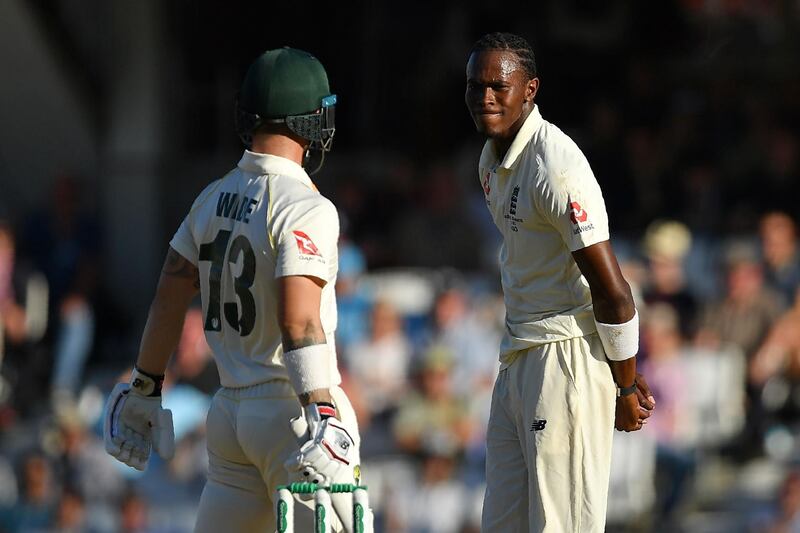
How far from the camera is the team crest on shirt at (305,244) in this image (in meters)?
4.77

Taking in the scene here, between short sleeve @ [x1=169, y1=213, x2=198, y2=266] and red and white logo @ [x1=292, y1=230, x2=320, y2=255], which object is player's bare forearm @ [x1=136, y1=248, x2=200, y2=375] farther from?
red and white logo @ [x1=292, y1=230, x2=320, y2=255]

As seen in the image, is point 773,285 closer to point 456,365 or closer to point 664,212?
point 664,212

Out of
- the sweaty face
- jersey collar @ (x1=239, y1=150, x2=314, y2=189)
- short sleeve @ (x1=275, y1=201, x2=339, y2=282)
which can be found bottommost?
short sleeve @ (x1=275, y1=201, x2=339, y2=282)

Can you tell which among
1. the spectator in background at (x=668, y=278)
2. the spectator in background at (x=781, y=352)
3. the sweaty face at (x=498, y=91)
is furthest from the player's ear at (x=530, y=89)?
the spectator in background at (x=781, y=352)

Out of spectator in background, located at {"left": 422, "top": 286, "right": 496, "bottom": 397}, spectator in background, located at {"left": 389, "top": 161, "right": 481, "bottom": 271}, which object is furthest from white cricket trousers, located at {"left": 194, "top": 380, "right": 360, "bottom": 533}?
spectator in background, located at {"left": 389, "top": 161, "right": 481, "bottom": 271}

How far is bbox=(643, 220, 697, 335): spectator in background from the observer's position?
10.2m

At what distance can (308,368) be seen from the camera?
4688 millimetres

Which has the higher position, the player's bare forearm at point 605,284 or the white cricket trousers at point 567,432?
the player's bare forearm at point 605,284

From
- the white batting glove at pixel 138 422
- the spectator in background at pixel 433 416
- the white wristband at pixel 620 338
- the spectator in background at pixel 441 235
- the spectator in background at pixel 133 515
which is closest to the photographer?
the white wristband at pixel 620 338

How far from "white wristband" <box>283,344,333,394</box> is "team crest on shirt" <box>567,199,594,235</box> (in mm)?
879

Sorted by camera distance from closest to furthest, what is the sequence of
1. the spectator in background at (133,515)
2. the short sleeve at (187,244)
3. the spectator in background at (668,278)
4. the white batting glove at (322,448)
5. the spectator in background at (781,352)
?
the white batting glove at (322,448), the short sleeve at (187,244), the spectator in background at (781,352), the spectator in background at (133,515), the spectator in background at (668,278)

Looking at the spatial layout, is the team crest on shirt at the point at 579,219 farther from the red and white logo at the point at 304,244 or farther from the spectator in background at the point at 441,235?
the spectator in background at the point at 441,235

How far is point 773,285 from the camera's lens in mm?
10234

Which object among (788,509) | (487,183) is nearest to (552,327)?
(487,183)
